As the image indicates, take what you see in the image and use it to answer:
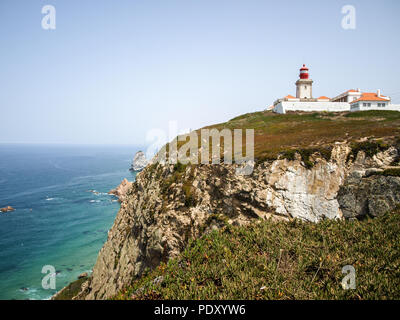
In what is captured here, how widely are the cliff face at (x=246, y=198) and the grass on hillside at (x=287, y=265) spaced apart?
38.6 ft

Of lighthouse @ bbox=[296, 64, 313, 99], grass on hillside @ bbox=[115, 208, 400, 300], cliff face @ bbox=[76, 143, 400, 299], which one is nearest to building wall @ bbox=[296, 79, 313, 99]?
lighthouse @ bbox=[296, 64, 313, 99]

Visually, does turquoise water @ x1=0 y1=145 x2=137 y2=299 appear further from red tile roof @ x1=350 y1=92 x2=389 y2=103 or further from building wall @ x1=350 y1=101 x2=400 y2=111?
red tile roof @ x1=350 y1=92 x2=389 y2=103

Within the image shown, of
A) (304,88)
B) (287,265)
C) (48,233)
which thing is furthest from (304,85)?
(48,233)

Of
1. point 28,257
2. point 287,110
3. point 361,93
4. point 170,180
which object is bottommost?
point 28,257

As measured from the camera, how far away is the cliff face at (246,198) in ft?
78.3

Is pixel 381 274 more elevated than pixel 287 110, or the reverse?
pixel 287 110

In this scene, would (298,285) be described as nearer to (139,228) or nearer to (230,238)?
(230,238)

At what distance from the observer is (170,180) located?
101ft

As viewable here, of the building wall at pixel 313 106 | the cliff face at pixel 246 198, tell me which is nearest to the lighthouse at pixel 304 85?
the building wall at pixel 313 106
